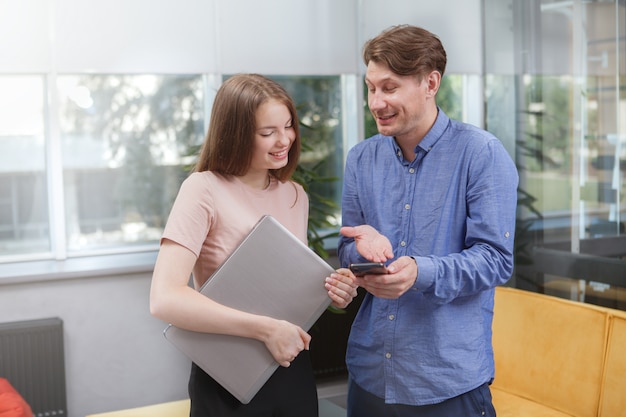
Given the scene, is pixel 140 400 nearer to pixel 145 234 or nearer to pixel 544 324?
pixel 145 234

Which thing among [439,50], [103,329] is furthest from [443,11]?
[439,50]

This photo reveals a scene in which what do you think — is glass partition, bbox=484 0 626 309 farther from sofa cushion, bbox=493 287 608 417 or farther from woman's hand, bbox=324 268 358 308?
woman's hand, bbox=324 268 358 308

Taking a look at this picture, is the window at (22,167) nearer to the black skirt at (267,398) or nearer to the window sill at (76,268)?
the window sill at (76,268)

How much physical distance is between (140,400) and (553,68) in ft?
9.73

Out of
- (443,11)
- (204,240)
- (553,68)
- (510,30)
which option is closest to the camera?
(204,240)

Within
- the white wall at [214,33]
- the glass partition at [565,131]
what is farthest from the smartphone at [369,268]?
the white wall at [214,33]

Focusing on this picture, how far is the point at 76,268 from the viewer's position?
415 cm

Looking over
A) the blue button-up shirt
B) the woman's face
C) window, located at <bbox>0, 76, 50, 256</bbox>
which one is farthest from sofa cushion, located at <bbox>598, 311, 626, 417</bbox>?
window, located at <bbox>0, 76, 50, 256</bbox>

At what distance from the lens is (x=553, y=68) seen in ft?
12.1

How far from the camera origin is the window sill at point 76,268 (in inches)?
157

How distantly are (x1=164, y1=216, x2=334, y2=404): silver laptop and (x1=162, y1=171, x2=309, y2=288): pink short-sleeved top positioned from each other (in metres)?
0.07

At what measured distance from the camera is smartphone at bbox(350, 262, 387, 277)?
4.84 ft

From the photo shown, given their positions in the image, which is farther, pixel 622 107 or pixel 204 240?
pixel 622 107

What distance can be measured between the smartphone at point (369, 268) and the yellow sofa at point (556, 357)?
1827mm
